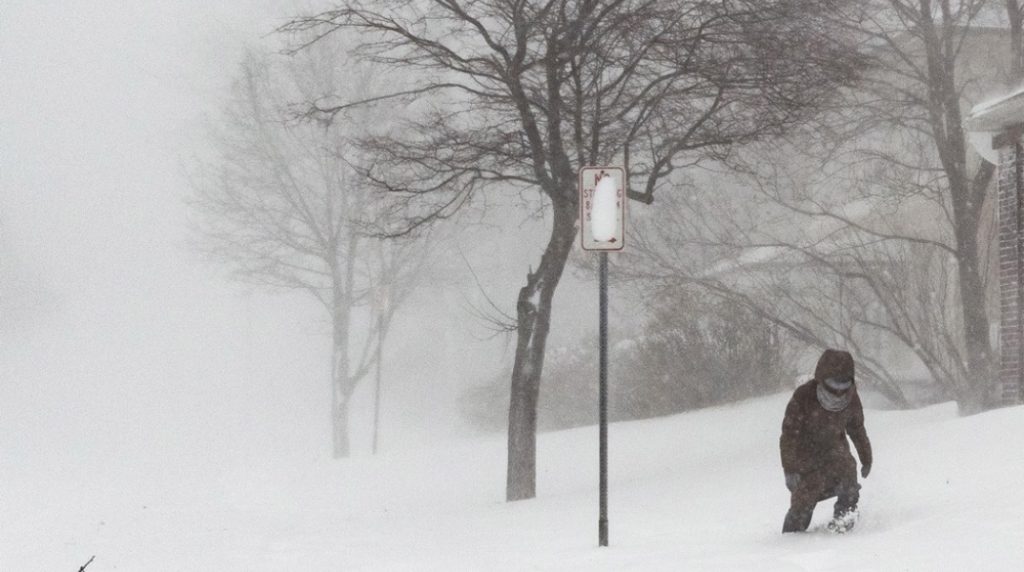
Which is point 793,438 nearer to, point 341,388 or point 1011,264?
point 1011,264

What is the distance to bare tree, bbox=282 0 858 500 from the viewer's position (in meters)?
11.7

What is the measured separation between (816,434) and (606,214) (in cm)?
202

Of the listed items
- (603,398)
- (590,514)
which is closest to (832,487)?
(603,398)

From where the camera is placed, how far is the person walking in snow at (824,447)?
7410 millimetres

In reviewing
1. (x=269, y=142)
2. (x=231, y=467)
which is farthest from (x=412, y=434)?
(x=269, y=142)

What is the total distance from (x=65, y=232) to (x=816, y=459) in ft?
300

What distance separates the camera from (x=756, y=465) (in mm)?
13102

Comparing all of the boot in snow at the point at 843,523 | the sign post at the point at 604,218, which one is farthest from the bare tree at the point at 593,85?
the boot in snow at the point at 843,523

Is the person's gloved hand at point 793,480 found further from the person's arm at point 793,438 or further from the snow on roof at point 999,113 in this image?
the snow on roof at point 999,113

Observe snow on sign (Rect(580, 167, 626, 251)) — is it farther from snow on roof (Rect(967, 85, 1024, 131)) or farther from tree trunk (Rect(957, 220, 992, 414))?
tree trunk (Rect(957, 220, 992, 414))

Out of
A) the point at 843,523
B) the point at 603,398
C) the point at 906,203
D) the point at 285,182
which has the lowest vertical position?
the point at 843,523

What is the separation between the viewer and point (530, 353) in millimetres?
13305

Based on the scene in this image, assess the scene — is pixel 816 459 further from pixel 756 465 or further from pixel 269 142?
pixel 269 142

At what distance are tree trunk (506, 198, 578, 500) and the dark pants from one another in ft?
19.4
